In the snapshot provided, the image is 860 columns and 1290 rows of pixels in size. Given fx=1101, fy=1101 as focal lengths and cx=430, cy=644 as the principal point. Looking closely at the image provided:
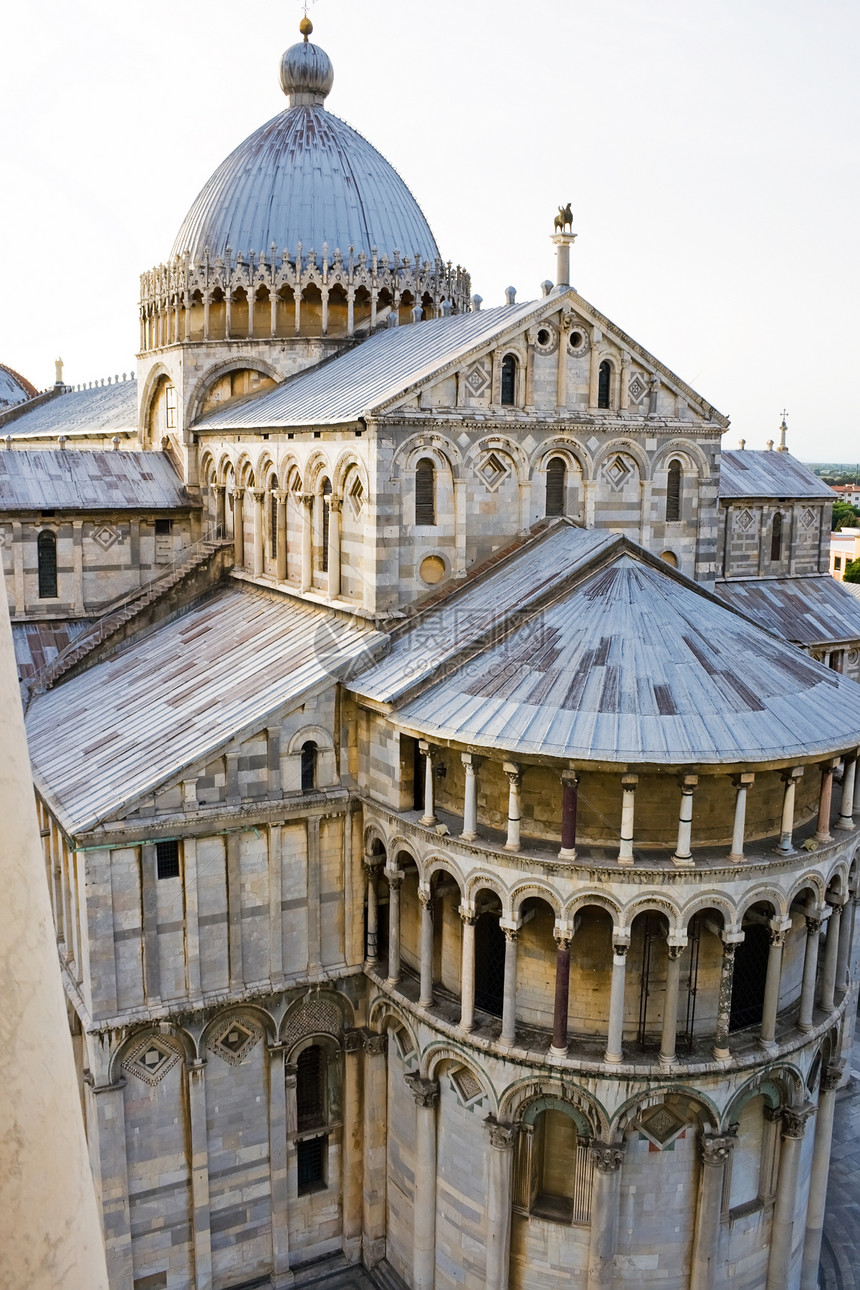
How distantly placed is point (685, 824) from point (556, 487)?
9.50m

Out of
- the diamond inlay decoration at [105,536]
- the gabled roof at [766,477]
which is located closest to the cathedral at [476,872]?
the diamond inlay decoration at [105,536]

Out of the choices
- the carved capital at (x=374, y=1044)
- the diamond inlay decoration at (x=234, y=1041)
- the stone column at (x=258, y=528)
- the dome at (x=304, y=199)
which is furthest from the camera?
the dome at (x=304, y=199)

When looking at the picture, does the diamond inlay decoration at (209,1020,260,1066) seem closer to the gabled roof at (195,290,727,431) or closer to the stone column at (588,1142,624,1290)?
the stone column at (588,1142,624,1290)

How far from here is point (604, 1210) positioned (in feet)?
64.1

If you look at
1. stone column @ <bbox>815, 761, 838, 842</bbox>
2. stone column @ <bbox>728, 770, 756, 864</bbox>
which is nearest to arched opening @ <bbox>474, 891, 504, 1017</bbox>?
stone column @ <bbox>728, 770, 756, 864</bbox>

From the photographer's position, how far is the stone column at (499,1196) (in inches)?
793

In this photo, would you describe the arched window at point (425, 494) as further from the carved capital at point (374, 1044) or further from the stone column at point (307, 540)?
the carved capital at point (374, 1044)

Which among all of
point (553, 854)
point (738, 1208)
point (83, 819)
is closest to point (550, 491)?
point (553, 854)

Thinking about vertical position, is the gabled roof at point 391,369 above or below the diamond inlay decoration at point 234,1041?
above

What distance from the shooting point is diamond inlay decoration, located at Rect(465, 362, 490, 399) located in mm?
23391

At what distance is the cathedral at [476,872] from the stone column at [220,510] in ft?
18.8

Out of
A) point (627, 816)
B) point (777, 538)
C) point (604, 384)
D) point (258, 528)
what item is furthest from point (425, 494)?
point (777, 538)

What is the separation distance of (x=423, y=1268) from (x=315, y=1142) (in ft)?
11.2

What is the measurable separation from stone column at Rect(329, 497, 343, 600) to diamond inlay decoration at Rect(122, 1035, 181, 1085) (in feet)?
32.9
